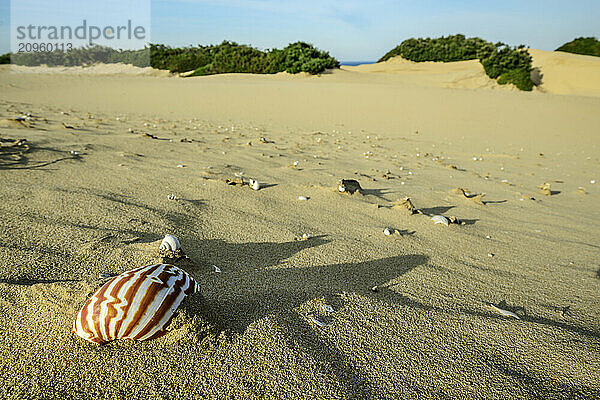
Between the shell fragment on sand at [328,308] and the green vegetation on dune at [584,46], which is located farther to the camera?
the green vegetation on dune at [584,46]

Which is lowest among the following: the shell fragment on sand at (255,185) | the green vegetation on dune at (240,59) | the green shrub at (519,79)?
the shell fragment on sand at (255,185)

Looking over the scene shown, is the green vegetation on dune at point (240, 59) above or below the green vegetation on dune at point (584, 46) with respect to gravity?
below

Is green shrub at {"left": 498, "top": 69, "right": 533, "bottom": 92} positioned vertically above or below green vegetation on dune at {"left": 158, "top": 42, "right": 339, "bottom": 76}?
below

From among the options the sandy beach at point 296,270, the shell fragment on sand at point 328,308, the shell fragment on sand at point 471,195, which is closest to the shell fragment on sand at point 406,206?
the sandy beach at point 296,270

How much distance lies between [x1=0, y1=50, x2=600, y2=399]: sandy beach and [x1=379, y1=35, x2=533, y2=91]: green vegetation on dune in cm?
1207

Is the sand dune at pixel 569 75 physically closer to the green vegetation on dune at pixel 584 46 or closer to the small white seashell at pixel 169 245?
the green vegetation on dune at pixel 584 46

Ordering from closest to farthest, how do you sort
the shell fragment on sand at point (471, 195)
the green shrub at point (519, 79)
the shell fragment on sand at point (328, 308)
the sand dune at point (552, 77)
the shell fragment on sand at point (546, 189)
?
the shell fragment on sand at point (328, 308)
the shell fragment on sand at point (471, 195)
the shell fragment on sand at point (546, 189)
the green shrub at point (519, 79)
the sand dune at point (552, 77)

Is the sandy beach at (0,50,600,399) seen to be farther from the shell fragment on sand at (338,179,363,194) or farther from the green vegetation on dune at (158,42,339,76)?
the green vegetation on dune at (158,42,339,76)

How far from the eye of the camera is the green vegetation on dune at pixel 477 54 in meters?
15.4

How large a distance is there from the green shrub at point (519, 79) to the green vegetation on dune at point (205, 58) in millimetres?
7426

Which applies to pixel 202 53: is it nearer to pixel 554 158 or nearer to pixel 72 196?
pixel 554 158

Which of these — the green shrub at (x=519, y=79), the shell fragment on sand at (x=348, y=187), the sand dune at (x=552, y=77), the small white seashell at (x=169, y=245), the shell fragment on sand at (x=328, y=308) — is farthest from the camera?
the sand dune at (x=552, y=77)

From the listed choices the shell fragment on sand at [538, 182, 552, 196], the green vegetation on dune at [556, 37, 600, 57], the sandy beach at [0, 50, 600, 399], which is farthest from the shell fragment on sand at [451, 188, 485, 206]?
the green vegetation on dune at [556, 37, 600, 57]

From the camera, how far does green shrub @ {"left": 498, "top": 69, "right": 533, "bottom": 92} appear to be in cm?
1505
